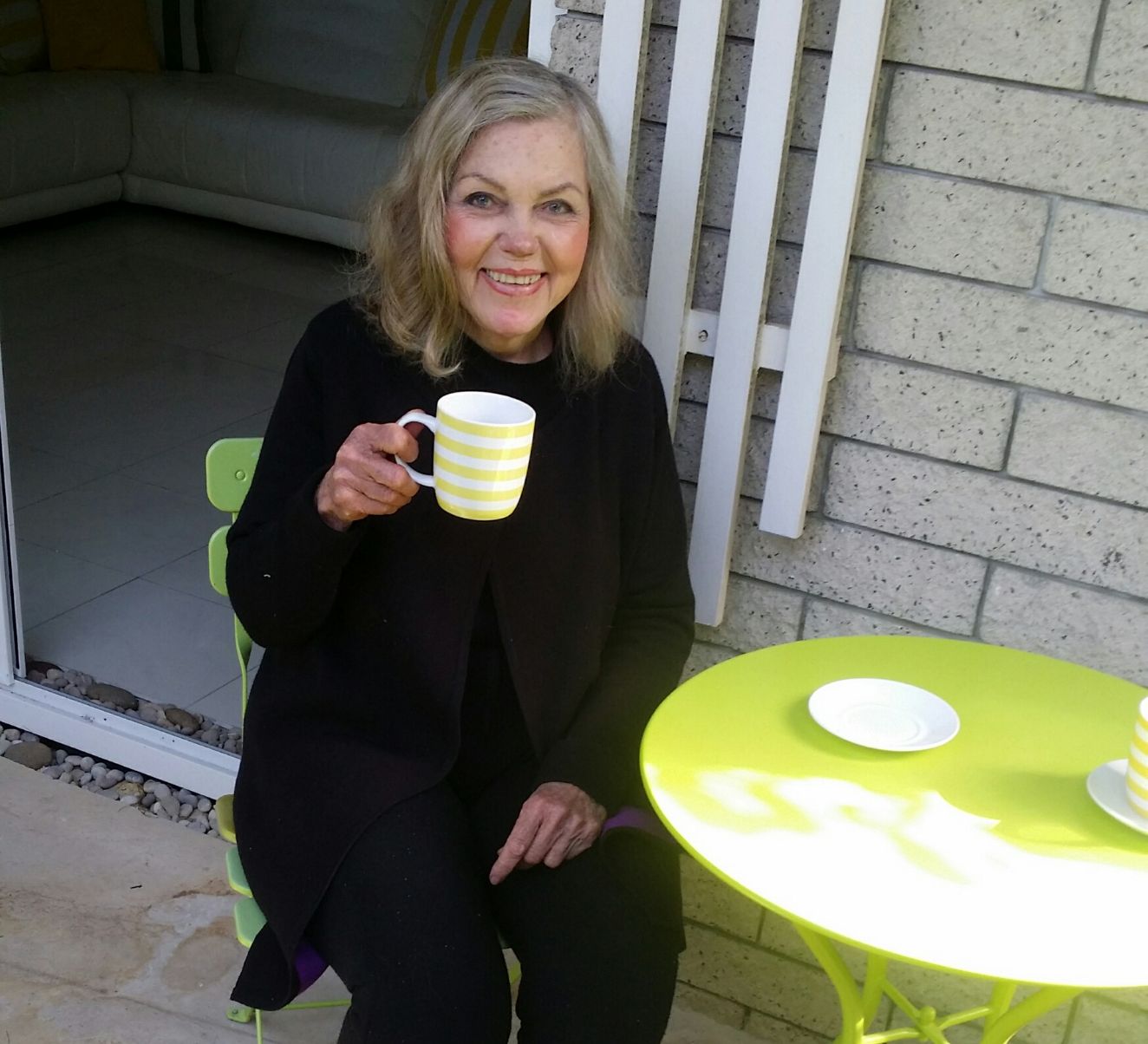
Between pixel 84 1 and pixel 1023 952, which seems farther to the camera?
pixel 84 1

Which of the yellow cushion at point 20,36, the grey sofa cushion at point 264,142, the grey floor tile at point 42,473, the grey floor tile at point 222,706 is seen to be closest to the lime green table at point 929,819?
the grey floor tile at point 222,706

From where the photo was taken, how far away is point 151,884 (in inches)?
96.0

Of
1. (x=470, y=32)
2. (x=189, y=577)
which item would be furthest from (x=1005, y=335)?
(x=470, y=32)

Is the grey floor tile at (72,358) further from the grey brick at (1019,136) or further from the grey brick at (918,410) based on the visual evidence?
the grey brick at (1019,136)

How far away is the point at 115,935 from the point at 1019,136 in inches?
72.9

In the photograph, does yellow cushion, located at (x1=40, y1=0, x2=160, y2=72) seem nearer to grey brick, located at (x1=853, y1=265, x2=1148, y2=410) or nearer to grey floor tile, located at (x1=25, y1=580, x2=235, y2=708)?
grey floor tile, located at (x1=25, y1=580, x2=235, y2=708)

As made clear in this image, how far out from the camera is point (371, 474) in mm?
1498

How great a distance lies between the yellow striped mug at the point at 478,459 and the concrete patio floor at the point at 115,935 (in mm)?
1161

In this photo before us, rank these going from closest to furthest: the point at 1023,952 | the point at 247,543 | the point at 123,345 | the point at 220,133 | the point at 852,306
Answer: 1. the point at 1023,952
2. the point at 247,543
3. the point at 852,306
4. the point at 123,345
5. the point at 220,133

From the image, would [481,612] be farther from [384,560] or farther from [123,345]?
[123,345]

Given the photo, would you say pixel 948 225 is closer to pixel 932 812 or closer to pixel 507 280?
pixel 507 280

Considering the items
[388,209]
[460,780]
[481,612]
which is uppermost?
[388,209]

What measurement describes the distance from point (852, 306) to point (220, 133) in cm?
481

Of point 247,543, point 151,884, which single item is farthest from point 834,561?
point 151,884
